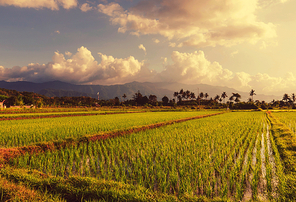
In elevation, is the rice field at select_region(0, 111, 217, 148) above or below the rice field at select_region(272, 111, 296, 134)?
below

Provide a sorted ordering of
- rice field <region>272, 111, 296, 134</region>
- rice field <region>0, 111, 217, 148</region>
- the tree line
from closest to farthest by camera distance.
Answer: rice field <region>0, 111, 217, 148</region>
rice field <region>272, 111, 296, 134</region>
the tree line

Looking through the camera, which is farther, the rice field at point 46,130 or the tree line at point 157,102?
the tree line at point 157,102

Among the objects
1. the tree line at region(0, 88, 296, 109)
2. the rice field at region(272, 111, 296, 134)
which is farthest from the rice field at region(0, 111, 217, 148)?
the tree line at region(0, 88, 296, 109)

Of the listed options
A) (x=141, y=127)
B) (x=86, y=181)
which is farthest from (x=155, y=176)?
(x=141, y=127)

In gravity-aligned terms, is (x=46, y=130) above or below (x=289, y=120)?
below

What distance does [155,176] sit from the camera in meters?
4.29

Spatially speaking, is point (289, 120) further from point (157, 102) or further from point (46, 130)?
point (157, 102)

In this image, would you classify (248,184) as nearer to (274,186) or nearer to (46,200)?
(274,186)

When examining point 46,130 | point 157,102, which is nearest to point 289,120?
point 46,130

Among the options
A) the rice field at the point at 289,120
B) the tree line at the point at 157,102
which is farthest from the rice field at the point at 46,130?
the tree line at the point at 157,102

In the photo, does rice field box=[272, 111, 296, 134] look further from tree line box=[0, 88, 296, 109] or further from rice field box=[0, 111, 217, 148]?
tree line box=[0, 88, 296, 109]

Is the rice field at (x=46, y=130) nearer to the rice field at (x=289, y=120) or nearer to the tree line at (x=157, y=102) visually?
the rice field at (x=289, y=120)

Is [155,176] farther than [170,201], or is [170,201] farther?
[155,176]

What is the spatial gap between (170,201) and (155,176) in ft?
4.88
